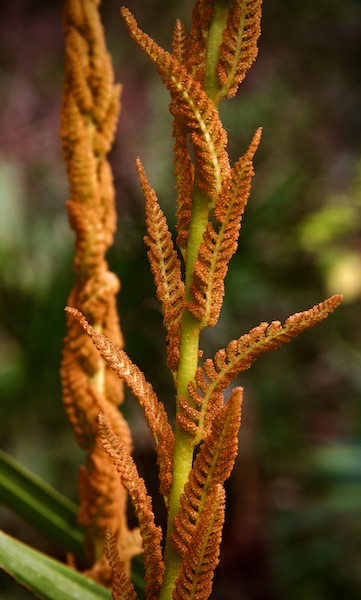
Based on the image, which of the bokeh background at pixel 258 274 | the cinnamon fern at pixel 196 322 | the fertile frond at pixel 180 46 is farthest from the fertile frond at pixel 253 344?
the bokeh background at pixel 258 274

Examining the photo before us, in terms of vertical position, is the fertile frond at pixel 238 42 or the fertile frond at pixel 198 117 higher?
the fertile frond at pixel 238 42

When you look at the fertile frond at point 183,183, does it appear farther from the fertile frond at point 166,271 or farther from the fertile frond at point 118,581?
the fertile frond at point 118,581

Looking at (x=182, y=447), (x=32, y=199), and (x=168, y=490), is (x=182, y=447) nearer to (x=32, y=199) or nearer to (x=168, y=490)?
(x=168, y=490)

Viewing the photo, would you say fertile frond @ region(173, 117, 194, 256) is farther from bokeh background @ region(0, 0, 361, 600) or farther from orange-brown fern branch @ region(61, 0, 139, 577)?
bokeh background @ region(0, 0, 361, 600)

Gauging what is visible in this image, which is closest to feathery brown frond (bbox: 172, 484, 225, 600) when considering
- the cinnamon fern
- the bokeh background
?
the cinnamon fern

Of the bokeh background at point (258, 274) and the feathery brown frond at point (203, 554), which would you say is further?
the bokeh background at point (258, 274)
